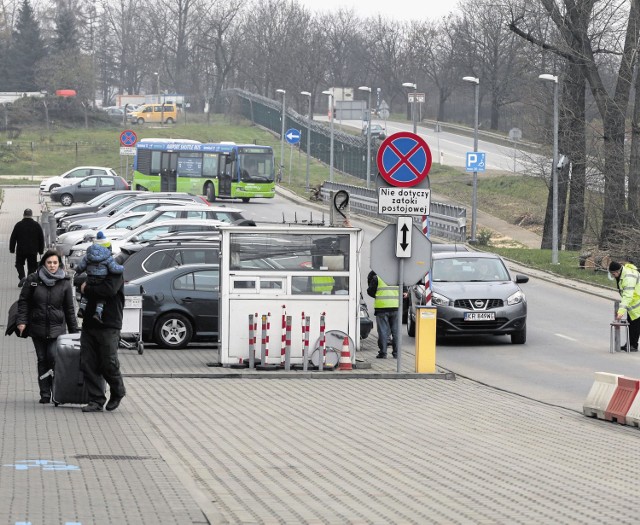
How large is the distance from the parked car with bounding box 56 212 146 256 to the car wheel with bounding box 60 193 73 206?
20662 mm

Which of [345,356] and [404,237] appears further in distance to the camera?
[345,356]

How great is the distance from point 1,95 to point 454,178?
47111 millimetres

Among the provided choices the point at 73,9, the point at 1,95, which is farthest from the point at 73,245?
the point at 73,9

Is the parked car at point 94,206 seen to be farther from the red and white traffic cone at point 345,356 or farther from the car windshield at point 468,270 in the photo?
the red and white traffic cone at point 345,356

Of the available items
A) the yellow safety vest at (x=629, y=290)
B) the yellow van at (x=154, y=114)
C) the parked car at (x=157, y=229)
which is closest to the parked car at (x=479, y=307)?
the yellow safety vest at (x=629, y=290)

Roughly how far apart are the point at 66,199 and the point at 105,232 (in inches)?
941

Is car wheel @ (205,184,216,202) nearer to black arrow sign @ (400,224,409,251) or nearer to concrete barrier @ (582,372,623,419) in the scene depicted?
black arrow sign @ (400,224,409,251)

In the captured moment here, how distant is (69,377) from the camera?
1296 centimetres

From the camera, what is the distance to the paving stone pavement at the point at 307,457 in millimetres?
8320

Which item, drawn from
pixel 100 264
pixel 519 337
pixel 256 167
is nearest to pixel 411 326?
pixel 519 337

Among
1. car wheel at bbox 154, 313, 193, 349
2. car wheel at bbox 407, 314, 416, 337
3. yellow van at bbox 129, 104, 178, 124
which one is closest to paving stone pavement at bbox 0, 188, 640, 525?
car wheel at bbox 154, 313, 193, 349

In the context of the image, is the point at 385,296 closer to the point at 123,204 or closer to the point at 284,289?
the point at 284,289

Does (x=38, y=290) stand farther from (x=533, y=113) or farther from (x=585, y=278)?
(x=533, y=113)

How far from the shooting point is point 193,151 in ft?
199
